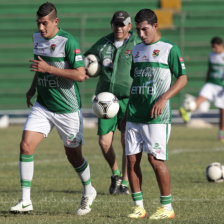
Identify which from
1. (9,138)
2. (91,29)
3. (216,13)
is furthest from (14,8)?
(9,138)

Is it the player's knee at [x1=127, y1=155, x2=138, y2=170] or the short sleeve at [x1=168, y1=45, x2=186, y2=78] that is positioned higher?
the short sleeve at [x1=168, y1=45, x2=186, y2=78]

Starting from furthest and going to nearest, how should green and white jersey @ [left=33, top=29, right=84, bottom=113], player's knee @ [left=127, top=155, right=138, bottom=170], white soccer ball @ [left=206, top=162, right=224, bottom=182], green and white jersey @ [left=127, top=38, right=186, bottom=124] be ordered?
white soccer ball @ [left=206, top=162, right=224, bottom=182] → green and white jersey @ [left=33, top=29, right=84, bottom=113] → player's knee @ [left=127, top=155, right=138, bottom=170] → green and white jersey @ [left=127, top=38, right=186, bottom=124]

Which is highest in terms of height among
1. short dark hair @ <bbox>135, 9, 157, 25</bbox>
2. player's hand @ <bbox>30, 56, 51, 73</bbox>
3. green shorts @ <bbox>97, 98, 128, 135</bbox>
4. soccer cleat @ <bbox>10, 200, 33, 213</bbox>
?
short dark hair @ <bbox>135, 9, 157, 25</bbox>

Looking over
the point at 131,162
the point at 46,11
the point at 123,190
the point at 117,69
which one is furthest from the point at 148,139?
the point at 117,69

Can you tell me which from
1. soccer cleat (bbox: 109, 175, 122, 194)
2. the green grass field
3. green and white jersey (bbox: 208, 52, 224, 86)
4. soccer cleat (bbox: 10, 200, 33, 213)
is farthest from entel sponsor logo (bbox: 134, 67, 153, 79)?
green and white jersey (bbox: 208, 52, 224, 86)

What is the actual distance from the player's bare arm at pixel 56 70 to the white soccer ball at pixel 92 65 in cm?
192

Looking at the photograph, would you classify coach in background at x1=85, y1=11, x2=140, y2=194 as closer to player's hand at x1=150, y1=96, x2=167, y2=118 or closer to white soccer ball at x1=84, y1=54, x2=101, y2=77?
white soccer ball at x1=84, y1=54, x2=101, y2=77

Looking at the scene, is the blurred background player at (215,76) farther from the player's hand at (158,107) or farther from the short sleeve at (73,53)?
the player's hand at (158,107)

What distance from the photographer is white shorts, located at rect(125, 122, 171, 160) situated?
7203 mm

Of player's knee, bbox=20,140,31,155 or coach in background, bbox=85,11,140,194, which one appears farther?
coach in background, bbox=85,11,140,194

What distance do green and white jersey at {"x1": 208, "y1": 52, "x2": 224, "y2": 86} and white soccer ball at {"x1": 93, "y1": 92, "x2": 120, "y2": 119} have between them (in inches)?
416

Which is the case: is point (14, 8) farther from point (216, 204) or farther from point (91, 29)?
point (216, 204)

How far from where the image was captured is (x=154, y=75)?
286 inches

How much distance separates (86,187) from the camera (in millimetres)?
8062
